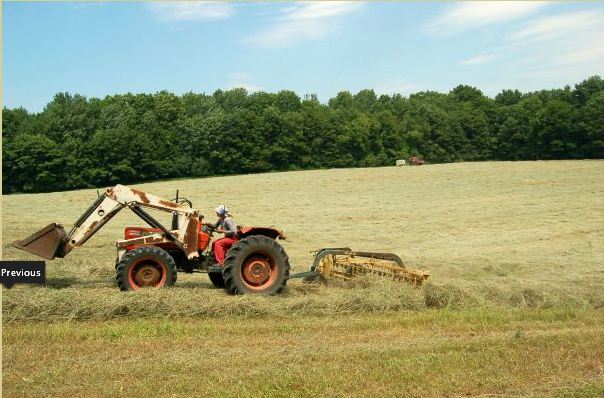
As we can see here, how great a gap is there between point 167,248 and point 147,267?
2.54 feet

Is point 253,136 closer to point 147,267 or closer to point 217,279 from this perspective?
point 217,279

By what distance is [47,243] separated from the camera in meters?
11.4

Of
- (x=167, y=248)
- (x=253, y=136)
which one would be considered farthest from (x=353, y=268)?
(x=253, y=136)

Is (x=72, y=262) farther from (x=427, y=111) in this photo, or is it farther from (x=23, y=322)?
(x=427, y=111)

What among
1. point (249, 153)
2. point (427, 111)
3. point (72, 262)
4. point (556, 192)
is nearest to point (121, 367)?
point (72, 262)

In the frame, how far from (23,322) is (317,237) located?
14.6m

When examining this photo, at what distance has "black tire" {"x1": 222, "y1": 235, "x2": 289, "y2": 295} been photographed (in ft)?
37.8

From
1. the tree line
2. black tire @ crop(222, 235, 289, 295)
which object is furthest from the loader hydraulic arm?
the tree line

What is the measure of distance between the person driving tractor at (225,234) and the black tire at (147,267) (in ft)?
3.08

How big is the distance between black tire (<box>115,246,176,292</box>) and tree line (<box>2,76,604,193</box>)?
1930 inches

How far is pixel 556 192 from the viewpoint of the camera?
33812mm

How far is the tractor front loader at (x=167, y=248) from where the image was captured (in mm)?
11359

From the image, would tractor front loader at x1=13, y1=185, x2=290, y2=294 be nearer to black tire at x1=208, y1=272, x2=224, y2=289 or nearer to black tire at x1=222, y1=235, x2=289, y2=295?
black tire at x1=222, y1=235, x2=289, y2=295

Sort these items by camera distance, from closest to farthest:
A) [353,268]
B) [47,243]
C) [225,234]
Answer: [47,243]
[225,234]
[353,268]
